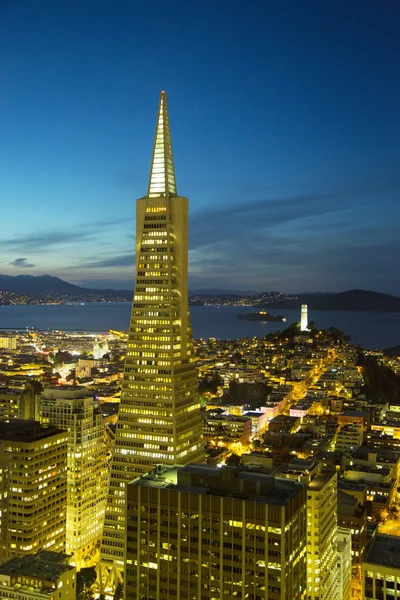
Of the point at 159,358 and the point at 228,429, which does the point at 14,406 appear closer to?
the point at 228,429

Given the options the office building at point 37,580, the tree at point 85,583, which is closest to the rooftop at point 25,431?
the tree at point 85,583

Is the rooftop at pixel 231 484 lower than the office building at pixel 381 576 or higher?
higher

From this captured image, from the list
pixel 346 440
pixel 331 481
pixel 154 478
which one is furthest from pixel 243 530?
pixel 346 440

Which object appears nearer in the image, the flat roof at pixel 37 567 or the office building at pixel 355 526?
the flat roof at pixel 37 567

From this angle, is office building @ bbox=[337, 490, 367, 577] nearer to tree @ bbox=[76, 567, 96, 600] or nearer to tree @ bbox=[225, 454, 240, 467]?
tree @ bbox=[76, 567, 96, 600]

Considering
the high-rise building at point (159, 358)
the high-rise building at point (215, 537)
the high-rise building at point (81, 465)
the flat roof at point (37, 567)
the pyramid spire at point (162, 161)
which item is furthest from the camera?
the pyramid spire at point (162, 161)

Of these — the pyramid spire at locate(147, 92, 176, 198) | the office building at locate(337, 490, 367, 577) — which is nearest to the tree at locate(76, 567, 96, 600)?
the office building at locate(337, 490, 367, 577)

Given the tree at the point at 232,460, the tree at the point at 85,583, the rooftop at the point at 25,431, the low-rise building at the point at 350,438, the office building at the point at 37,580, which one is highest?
the rooftop at the point at 25,431

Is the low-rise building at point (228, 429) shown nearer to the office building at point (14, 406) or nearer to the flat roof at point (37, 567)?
the office building at point (14, 406)

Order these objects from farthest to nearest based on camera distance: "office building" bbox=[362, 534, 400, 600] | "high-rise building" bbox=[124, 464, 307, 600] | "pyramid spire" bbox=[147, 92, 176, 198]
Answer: "pyramid spire" bbox=[147, 92, 176, 198], "office building" bbox=[362, 534, 400, 600], "high-rise building" bbox=[124, 464, 307, 600]
